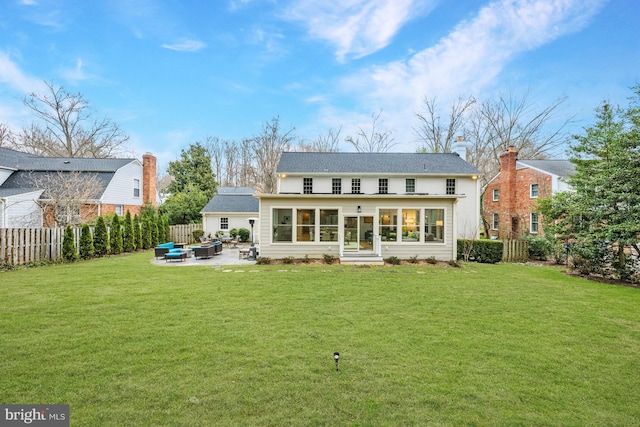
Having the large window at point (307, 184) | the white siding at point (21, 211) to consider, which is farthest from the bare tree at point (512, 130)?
the white siding at point (21, 211)

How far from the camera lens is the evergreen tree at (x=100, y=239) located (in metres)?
13.7

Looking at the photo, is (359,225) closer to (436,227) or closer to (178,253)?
(436,227)

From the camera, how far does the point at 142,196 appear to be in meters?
24.1

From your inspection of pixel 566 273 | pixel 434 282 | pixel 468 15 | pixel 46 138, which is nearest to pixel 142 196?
pixel 46 138

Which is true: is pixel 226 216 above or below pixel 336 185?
below

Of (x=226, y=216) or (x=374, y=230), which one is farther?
(x=226, y=216)

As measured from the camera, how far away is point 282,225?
12867 mm

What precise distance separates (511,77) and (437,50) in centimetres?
1088

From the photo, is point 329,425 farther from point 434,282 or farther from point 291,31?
point 291,31

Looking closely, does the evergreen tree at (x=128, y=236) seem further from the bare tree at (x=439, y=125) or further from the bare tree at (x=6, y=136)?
the bare tree at (x=439, y=125)

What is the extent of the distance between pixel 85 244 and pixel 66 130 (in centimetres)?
2076

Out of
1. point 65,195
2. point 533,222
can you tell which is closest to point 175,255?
point 65,195

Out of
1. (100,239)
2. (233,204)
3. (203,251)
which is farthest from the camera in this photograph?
(233,204)

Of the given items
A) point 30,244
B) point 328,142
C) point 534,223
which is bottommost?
point 30,244
